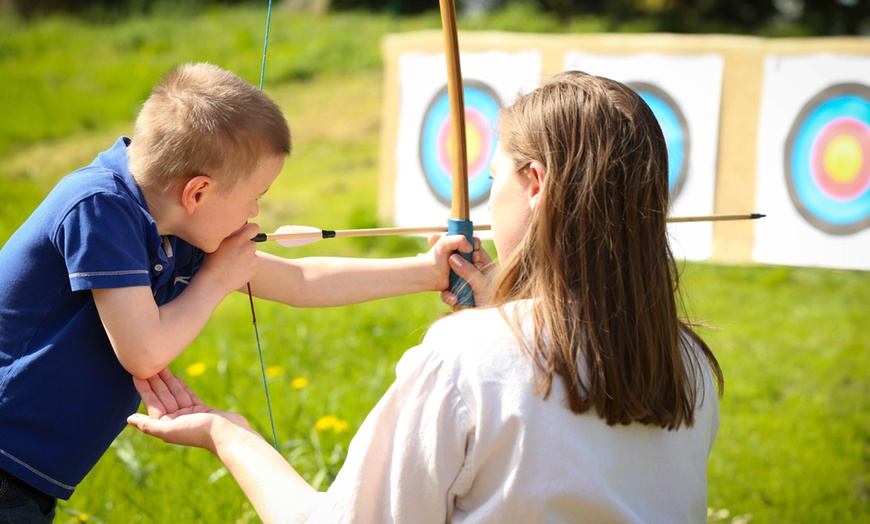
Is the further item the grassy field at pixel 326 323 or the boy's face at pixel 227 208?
the grassy field at pixel 326 323

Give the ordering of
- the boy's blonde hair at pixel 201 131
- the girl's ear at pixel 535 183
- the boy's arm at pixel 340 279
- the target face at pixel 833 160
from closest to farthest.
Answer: the girl's ear at pixel 535 183
the boy's blonde hair at pixel 201 131
the boy's arm at pixel 340 279
the target face at pixel 833 160

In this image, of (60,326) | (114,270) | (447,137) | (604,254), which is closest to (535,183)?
(604,254)

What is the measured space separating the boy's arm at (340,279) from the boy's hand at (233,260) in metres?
0.17

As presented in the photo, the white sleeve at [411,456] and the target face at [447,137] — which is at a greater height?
the white sleeve at [411,456]

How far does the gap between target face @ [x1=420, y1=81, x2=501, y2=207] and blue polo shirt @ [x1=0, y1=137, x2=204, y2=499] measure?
8.30 feet

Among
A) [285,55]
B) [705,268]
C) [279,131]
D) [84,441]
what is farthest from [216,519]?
[285,55]

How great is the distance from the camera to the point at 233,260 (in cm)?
144

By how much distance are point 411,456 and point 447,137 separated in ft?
9.65

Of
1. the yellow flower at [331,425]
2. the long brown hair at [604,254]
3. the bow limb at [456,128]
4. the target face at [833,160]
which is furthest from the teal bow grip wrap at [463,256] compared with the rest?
the target face at [833,160]

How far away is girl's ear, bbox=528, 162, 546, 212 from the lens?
47.8 inches

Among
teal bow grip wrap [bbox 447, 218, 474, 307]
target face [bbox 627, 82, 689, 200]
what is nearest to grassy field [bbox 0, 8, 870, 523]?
teal bow grip wrap [bbox 447, 218, 474, 307]

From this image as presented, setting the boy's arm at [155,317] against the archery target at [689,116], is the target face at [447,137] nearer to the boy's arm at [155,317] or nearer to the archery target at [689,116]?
the archery target at [689,116]

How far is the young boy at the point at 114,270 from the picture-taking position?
1267 mm

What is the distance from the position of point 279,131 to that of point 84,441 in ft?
1.75
